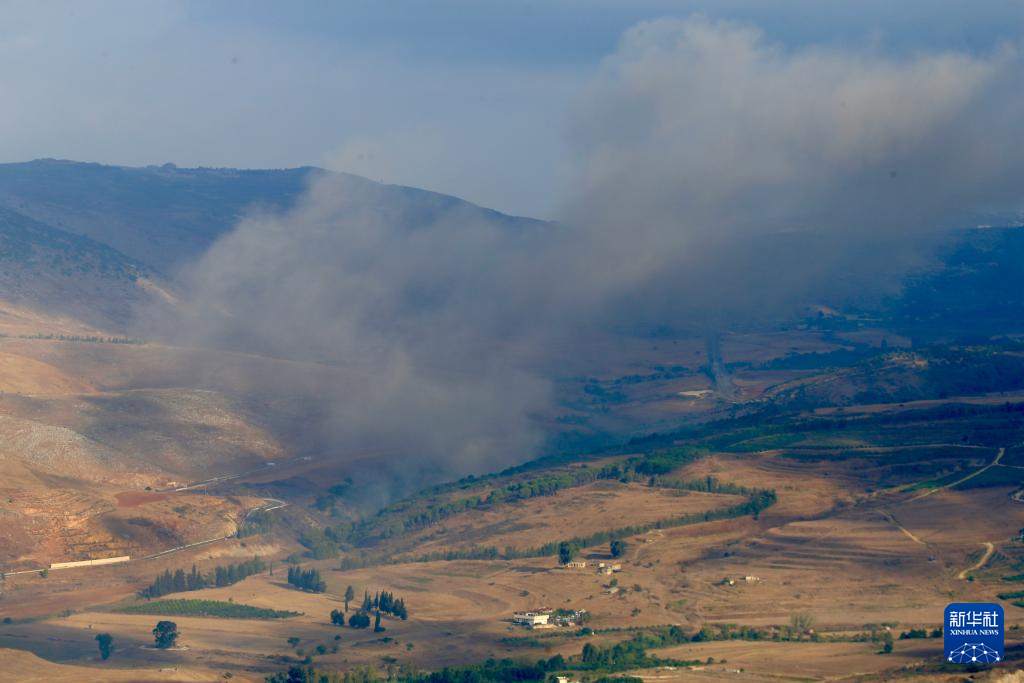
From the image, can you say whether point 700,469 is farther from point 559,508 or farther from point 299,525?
point 299,525

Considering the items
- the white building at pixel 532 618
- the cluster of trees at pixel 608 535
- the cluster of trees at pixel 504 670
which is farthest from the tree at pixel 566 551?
the cluster of trees at pixel 504 670

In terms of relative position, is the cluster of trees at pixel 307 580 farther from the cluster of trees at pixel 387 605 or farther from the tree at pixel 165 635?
the tree at pixel 165 635

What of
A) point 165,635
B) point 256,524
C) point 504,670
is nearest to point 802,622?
point 504,670

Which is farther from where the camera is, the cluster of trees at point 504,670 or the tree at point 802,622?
the tree at point 802,622

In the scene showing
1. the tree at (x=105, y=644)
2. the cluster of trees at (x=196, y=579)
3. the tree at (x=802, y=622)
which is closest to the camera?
the tree at (x=105, y=644)

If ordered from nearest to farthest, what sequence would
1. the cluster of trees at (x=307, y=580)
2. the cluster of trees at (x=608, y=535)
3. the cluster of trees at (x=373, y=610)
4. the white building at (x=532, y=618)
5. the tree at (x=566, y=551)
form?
the white building at (x=532, y=618), the cluster of trees at (x=373, y=610), the tree at (x=566, y=551), the cluster of trees at (x=307, y=580), the cluster of trees at (x=608, y=535)
